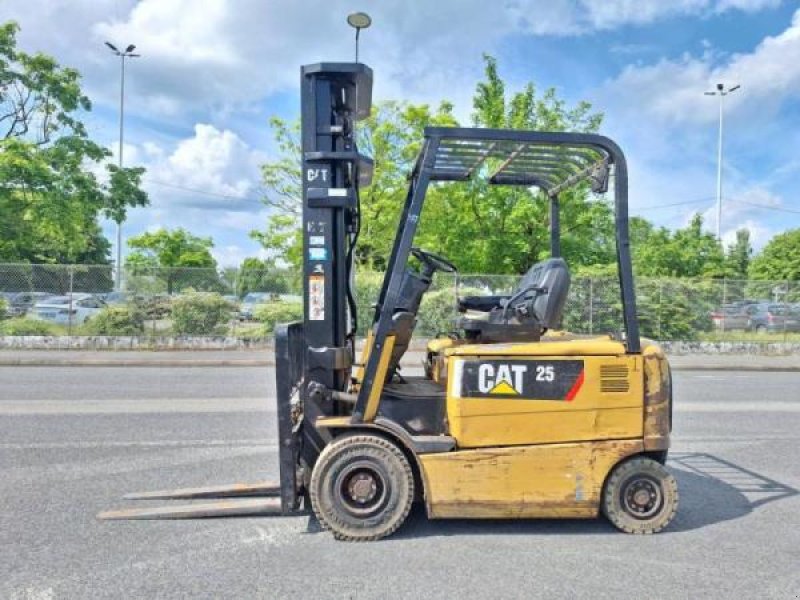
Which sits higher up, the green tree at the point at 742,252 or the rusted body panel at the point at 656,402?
the green tree at the point at 742,252

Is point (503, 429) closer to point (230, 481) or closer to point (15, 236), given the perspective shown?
point (230, 481)

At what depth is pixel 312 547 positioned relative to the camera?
171 inches

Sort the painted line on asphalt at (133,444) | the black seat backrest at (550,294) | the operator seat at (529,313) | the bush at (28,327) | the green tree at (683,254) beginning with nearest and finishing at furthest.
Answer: the operator seat at (529,313) < the black seat backrest at (550,294) < the painted line on asphalt at (133,444) < the bush at (28,327) < the green tree at (683,254)

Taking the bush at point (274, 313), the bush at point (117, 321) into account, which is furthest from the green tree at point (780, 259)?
the bush at point (117, 321)

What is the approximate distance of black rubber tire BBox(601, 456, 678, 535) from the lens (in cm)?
459

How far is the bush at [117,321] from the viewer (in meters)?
19.3

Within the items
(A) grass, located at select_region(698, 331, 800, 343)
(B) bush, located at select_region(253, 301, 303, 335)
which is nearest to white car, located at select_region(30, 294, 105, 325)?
(B) bush, located at select_region(253, 301, 303, 335)

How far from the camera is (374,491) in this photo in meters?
4.49

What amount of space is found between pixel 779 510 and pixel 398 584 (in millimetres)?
3447

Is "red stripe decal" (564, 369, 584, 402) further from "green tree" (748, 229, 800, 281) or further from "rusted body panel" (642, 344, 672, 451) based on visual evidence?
"green tree" (748, 229, 800, 281)

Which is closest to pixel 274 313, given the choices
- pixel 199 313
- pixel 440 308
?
pixel 199 313

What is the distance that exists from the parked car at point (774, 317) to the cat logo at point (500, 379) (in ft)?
64.6

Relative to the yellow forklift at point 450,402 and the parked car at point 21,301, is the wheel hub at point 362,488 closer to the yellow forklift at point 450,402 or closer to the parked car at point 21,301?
the yellow forklift at point 450,402

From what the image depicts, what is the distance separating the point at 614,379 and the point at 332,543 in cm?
224
